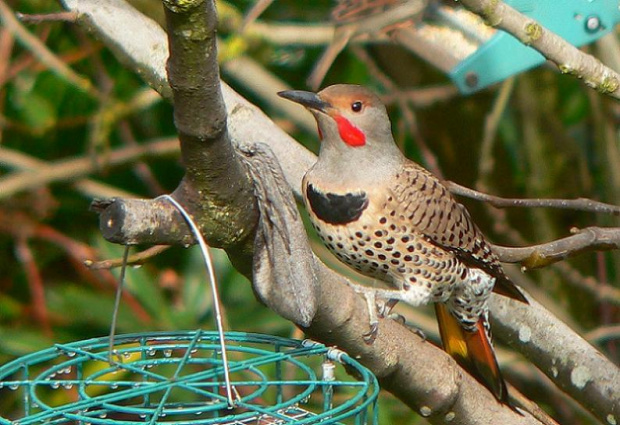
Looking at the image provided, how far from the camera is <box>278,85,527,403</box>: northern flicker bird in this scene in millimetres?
2615

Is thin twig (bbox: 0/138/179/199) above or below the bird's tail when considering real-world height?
above

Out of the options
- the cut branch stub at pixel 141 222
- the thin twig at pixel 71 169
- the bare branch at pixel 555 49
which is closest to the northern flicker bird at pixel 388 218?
the bare branch at pixel 555 49

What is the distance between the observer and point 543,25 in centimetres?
239

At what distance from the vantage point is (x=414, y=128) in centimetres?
422

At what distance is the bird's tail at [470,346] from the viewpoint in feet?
9.45

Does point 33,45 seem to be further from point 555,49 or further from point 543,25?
point 555,49

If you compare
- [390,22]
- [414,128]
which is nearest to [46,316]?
[414,128]

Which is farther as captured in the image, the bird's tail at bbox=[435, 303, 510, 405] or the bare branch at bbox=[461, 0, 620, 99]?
the bird's tail at bbox=[435, 303, 510, 405]

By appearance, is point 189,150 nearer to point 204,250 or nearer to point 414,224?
point 204,250

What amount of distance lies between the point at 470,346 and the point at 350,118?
0.75 m

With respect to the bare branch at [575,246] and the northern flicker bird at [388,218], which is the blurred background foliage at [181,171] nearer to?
the northern flicker bird at [388,218]

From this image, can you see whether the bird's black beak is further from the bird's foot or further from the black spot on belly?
the bird's foot

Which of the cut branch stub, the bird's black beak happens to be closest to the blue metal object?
the bird's black beak

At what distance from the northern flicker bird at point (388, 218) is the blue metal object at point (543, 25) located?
0.87ft
